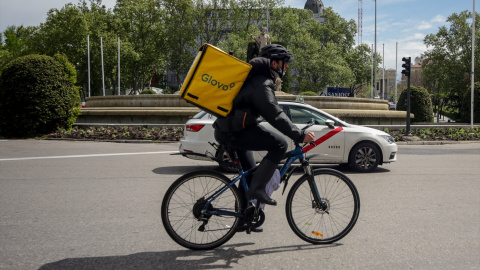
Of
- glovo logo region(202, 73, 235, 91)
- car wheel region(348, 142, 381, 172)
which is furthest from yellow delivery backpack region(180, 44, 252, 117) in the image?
car wheel region(348, 142, 381, 172)

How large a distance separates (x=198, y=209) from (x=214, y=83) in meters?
1.13

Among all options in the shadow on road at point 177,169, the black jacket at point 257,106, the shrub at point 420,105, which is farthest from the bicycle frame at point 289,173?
the shrub at point 420,105

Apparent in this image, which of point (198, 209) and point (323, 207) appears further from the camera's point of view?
point (323, 207)

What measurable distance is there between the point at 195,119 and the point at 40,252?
629 centimetres

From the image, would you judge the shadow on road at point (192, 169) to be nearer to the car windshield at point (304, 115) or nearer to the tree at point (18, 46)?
the car windshield at point (304, 115)

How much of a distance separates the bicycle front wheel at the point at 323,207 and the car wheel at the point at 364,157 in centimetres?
584

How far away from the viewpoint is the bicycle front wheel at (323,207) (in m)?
4.58

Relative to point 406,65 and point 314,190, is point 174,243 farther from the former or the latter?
point 406,65

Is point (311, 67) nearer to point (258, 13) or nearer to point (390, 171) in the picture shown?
point (258, 13)

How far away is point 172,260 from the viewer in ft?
13.8

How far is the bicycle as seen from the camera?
4.34m

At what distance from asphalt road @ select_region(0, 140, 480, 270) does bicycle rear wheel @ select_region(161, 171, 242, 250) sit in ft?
0.44

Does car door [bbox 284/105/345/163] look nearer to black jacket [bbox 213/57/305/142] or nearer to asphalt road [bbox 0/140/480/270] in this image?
asphalt road [bbox 0/140/480/270]

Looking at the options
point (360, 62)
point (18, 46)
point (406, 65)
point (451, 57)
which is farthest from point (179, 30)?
point (406, 65)
